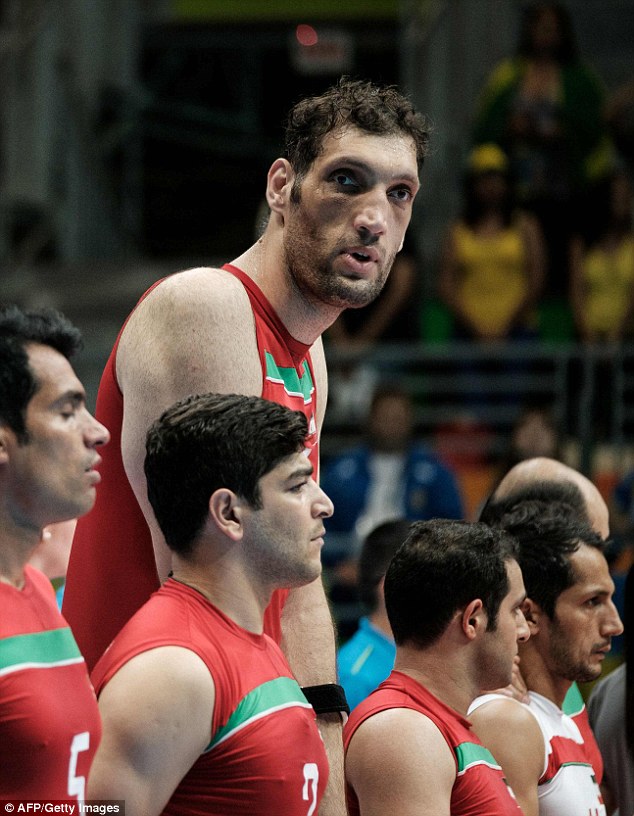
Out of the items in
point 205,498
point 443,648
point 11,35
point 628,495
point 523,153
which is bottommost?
point 628,495

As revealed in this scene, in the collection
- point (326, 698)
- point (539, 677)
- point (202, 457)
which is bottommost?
point (539, 677)

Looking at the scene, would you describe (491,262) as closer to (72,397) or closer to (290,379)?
(290,379)

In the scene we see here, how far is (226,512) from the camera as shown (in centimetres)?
270

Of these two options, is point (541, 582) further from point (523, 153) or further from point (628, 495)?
point (523, 153)

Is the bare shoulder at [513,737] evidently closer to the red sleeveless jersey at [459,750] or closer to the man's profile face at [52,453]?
the red sleeveless jersey at [459,750]

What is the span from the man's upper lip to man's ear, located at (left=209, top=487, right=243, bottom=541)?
80cm

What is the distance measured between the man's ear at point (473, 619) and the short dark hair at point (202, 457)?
27.8 inches

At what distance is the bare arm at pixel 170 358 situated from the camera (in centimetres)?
303

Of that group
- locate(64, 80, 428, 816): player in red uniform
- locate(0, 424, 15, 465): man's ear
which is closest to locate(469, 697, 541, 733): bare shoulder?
locate(64, 80, 428, 816): player in red uniform

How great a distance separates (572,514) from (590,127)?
5705 millimetres

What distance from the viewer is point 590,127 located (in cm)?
925

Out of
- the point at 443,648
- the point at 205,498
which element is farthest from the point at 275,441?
the point at 443,648

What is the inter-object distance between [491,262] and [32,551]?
257 inches

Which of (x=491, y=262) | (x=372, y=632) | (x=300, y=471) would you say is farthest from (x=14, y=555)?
(x=491, y=262)
